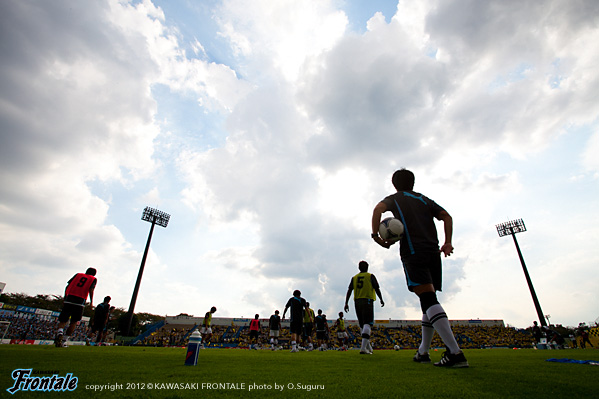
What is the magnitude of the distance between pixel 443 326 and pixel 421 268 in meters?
0.68

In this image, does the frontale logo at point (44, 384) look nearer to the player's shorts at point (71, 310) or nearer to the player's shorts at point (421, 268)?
the player's shorts at point (421, 268)

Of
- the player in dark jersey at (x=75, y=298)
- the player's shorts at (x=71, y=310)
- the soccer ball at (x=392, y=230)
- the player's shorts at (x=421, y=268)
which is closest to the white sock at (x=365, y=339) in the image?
the player's shorts at (x=421, y=268)

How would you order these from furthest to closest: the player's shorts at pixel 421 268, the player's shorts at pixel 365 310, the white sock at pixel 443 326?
1. the player's shorts at pixel 365 310
2. the player's shorts at pixel 421 268
3. the white sock at pixel 443 326

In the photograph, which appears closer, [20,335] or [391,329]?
[20,335]

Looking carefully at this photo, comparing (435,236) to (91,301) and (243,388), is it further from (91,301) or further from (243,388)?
(91,301)

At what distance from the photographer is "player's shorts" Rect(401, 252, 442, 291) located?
3.55m

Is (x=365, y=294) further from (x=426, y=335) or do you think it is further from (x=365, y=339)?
(x=426, y=335)

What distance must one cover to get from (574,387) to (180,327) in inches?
1942

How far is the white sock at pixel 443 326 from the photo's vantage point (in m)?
3.27

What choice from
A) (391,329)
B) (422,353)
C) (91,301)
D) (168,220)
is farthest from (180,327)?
(422,353)

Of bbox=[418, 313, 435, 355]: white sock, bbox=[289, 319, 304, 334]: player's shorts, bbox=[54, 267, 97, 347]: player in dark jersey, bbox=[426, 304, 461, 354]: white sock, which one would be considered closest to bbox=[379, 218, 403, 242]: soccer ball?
bbox=[426, 304, 461, 354]: white sock

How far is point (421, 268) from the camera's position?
3.55m

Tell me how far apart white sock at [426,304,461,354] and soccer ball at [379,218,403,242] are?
948mm

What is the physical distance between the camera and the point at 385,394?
1.94 metres
